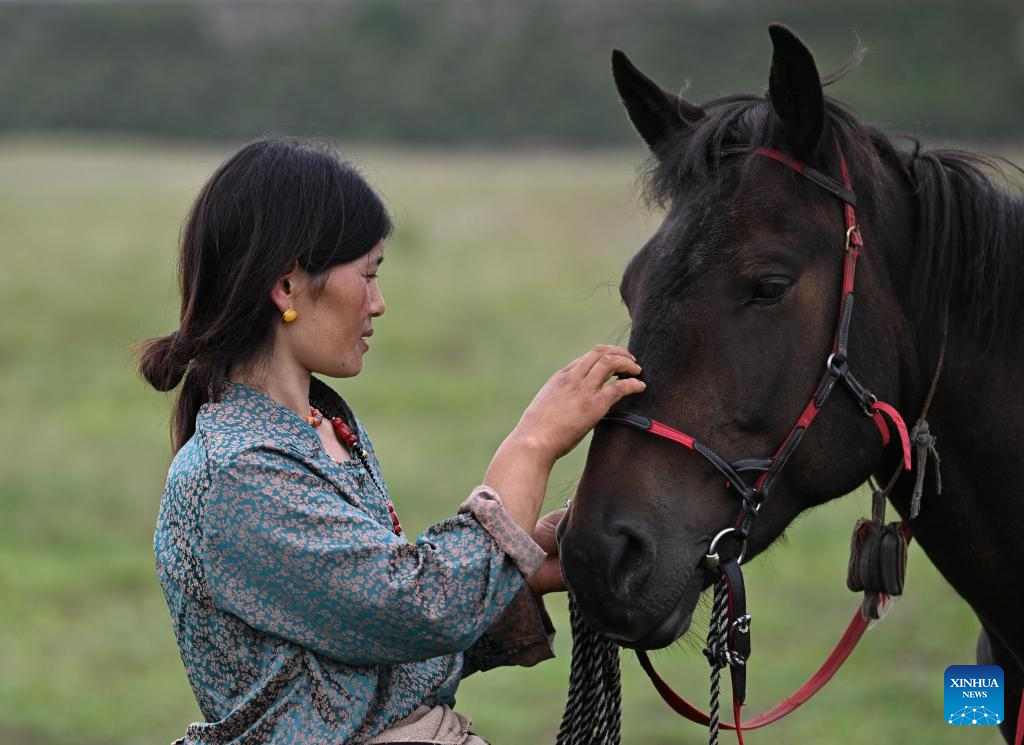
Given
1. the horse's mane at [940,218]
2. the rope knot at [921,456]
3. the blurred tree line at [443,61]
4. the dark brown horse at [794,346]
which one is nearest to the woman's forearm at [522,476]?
the dark brown horse at [794,346]

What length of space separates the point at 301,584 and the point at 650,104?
1.45 metres

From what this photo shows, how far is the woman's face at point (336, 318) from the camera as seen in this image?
90.8 inches

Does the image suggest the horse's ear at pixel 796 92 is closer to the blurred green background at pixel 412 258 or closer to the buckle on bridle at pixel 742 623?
the blurred green background at pixel 412 258

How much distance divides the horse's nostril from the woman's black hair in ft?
2.56

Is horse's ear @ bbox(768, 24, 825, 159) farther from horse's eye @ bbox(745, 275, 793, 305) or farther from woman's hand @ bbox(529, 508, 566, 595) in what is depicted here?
woman's hand @ bbox(529, 508, 566, 595)

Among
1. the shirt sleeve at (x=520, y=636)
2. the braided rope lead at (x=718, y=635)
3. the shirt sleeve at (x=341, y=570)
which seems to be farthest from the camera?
the shirt sleeve at (x=520, y=636)

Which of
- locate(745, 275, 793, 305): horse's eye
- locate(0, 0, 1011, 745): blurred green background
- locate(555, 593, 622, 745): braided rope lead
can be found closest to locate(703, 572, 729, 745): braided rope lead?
locate(0, 0, 1011, 745): blurred green background

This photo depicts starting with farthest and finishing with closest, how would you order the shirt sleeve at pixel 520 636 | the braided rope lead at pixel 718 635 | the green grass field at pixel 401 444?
1. the green grass field at pixel 401 444
2. the shirt sleeve at pixel 520 636
3. the braided rope lead at pixel 718 635

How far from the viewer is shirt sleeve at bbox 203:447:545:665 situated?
2051 millimetres

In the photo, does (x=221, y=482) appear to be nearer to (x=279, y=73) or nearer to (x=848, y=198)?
(x=848, y=198)

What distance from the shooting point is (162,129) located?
4000 centimetres

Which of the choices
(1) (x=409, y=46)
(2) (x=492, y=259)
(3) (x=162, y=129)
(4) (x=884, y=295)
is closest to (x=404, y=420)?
(2) (x=492, y=259)

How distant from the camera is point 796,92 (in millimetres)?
2424

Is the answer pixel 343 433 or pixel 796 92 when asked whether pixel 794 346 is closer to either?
pixel 796 92
